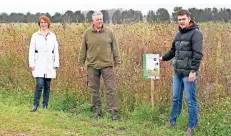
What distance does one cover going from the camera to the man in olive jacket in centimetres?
862

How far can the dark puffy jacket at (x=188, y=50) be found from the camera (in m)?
7.18

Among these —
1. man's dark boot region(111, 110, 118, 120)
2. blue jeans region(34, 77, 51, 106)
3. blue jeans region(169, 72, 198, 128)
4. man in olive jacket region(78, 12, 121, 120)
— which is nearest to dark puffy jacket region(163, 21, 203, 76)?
blue jeans region(169, 72, 198, 128)

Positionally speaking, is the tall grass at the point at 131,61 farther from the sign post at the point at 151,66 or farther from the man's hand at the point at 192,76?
the man's hand at the point at 192,76

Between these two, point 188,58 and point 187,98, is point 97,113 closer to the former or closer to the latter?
point 187,98

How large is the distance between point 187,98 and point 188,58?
2.07 ft

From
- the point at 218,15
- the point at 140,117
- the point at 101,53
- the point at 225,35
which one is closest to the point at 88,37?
the point at 101,53

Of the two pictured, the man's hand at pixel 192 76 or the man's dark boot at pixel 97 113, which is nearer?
the man's hand at pixel 192 76

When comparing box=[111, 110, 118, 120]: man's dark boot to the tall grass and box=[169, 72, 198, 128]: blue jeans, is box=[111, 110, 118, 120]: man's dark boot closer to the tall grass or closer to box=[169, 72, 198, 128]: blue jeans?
the tall grass

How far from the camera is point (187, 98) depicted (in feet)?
24.5

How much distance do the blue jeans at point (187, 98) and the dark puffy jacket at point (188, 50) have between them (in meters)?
0.16

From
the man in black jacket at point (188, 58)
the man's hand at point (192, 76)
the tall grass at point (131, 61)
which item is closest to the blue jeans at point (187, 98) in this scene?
the man in black jacket at point (188, 58)

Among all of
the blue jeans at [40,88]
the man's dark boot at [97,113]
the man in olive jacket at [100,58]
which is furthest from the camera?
the blue jeans at [40,88]

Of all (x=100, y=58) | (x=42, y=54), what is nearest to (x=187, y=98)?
A: (x=100, y=58)

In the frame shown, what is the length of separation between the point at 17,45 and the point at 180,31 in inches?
233
